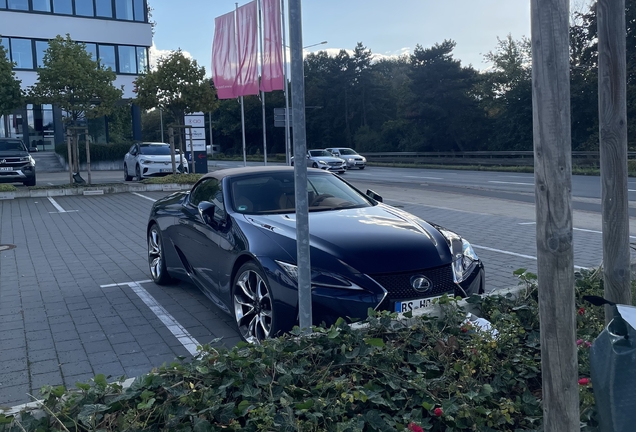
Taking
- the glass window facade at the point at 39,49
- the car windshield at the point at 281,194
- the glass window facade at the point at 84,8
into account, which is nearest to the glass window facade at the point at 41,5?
the glass window facade at the point at 84,8

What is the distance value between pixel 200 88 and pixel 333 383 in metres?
22.7

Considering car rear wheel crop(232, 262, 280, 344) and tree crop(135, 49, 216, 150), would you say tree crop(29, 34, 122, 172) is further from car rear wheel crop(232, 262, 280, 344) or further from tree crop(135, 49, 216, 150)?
car rear wheel crop(232, 262, 280, 344)

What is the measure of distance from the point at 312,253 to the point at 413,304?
83cm

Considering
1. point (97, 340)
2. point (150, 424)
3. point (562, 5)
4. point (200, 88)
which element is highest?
point (200, 88)

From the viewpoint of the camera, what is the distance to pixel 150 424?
2.91 metres

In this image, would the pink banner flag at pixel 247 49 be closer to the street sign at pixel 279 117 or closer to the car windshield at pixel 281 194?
the street sign at pixel 279 117

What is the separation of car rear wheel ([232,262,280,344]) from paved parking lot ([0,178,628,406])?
0.95 ft

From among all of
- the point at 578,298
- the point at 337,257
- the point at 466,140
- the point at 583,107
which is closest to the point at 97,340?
the point at 337,257

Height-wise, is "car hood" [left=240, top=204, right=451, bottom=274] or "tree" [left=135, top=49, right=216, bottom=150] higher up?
"tree" [left=135, top=49, right=216, bottom=150]

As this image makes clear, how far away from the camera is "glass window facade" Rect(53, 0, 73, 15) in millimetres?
39656

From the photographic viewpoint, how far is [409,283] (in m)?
4.80

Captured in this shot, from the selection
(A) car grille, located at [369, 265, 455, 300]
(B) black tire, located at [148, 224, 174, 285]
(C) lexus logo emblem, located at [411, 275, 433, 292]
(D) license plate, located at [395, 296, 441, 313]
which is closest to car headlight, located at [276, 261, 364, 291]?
(A) car grille, located at [369, 265, 455, 300]

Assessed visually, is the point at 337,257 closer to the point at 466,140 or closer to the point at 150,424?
the point at 150,424

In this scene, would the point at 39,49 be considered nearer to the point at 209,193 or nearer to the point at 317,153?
the point at 317,153
